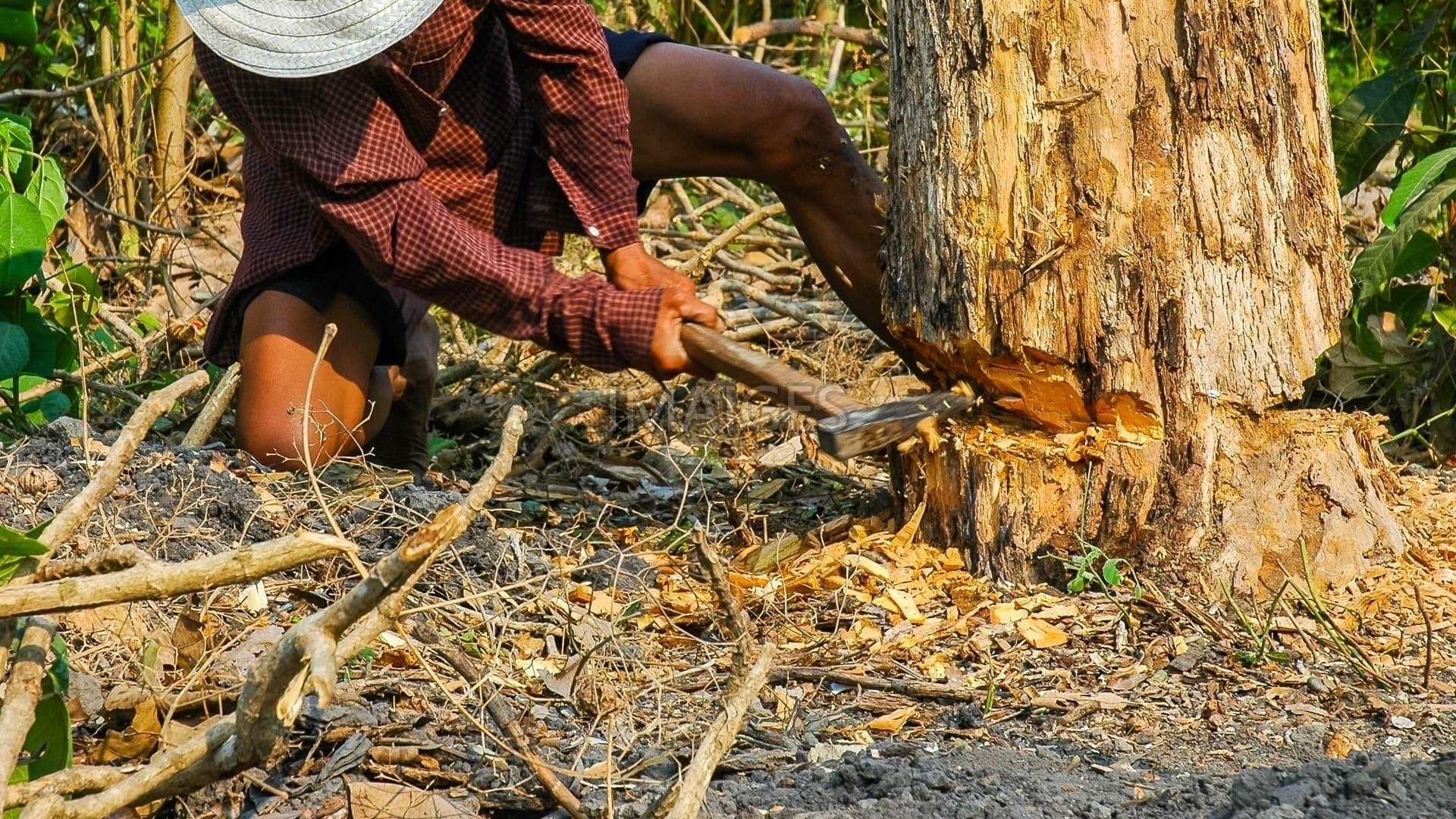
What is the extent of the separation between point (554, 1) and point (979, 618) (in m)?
1.50

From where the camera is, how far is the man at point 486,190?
2598mm

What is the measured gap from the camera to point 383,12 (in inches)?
92.4

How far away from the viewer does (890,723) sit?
212 centimetres

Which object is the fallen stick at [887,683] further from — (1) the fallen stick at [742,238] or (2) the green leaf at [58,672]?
(1) the fallen stick at [742,238]

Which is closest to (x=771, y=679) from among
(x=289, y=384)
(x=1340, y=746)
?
(x=1340, y=746)

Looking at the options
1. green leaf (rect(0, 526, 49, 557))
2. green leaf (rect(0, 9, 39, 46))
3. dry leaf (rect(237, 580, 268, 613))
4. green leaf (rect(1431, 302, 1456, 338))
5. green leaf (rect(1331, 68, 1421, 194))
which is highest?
green leaf (rect(0, 9, 39, 46))

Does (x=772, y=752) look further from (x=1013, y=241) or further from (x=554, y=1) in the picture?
(x=554, y=1)

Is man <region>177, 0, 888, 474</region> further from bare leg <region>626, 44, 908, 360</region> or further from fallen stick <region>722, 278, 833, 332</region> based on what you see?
fallen stick <region>722, 278, 833, 332</region>

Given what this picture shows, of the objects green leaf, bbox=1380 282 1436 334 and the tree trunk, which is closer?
the tree trunk

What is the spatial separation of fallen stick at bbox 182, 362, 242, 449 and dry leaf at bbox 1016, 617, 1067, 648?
198cm

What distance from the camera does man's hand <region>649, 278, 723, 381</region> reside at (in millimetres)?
2463

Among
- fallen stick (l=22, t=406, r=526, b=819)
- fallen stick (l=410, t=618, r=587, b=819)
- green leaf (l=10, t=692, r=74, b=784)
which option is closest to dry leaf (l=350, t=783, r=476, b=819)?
fallen stick (l=410, t=618, r=587, b=819)

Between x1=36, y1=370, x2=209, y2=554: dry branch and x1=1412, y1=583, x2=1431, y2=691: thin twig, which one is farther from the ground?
x1=36, y1=370, x2=209, y2=554: dry branch

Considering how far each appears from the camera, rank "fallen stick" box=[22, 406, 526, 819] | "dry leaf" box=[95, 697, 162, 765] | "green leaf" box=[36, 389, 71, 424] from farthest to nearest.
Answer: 1. "green leaf" box=[36, 389, 71, 424]
2. "dry leaf" box=[95, 697, 162, 765]
3. "fallen stick" box=[22, 406, 526, 819]
